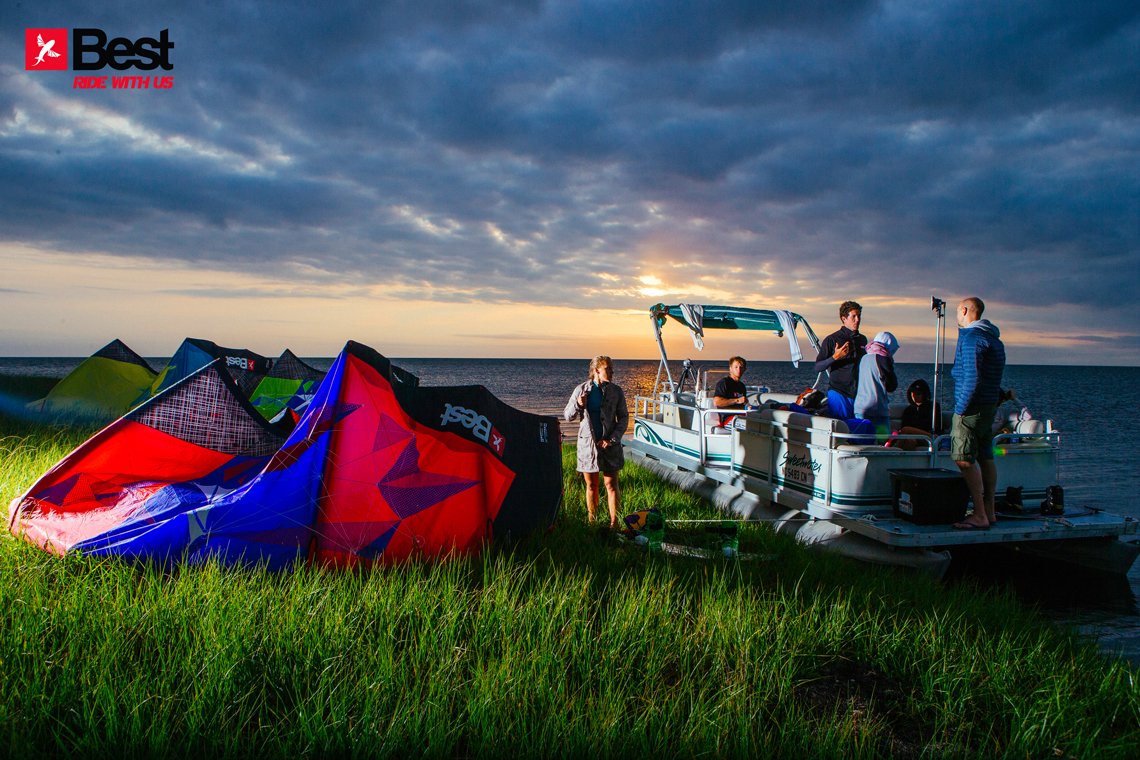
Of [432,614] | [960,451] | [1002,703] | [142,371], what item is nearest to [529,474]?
[432,614]

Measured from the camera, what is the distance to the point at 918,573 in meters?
5.96

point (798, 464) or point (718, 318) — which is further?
point (718, 318)

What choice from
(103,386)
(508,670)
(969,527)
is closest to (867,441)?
(969,527)

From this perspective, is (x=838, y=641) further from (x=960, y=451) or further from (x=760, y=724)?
(x=960, y=451)

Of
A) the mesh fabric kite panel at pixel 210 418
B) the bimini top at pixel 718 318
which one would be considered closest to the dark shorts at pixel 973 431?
the bimini top at pixel 718 318

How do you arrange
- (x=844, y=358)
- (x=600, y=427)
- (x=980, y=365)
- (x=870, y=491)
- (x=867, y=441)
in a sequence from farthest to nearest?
(x=844, y=358)
(x=867, y=441)
(x=600, y=427)
(x=870, y=491)
(x=980, y=365)

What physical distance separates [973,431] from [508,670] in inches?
215

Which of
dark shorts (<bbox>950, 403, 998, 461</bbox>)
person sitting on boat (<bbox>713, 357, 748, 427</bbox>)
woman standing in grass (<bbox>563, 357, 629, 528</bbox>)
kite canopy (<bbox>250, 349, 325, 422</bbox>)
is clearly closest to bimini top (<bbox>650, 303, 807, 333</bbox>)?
person sitting on boat (<bbox>713, 357, 748, 427</bbox>)

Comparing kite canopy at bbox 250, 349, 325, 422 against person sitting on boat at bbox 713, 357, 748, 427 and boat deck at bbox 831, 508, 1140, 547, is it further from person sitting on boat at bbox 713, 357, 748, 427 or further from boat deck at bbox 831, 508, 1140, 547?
boat deck at bbox 831, 508, 1140, 547

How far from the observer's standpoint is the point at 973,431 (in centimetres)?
614

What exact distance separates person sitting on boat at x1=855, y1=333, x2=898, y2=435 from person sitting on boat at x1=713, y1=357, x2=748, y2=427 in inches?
79.1

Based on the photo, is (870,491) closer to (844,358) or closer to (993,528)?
(993,528)

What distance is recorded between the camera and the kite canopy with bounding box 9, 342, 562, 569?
13.2 feet

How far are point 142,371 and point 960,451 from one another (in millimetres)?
14035
